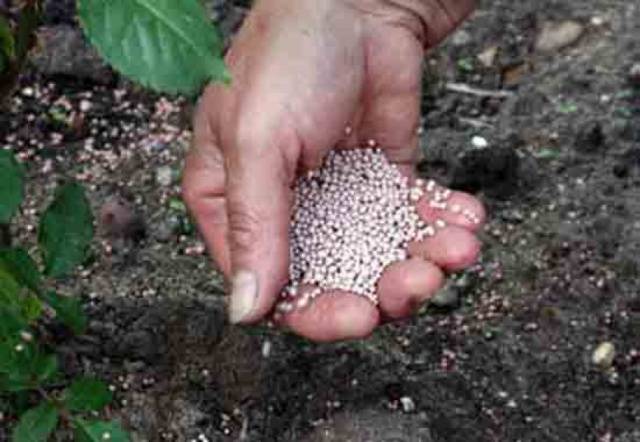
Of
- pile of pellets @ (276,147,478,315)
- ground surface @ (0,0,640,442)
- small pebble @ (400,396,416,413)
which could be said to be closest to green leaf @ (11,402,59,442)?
pile of pellets @ (276,147,478,315)

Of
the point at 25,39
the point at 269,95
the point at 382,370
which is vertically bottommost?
the point at 382,370

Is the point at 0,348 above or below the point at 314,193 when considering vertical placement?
above

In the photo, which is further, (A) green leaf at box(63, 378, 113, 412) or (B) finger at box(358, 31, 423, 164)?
(B) finger at box(358, 31, 423, 164)

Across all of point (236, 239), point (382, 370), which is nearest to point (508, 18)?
point (382, 370)

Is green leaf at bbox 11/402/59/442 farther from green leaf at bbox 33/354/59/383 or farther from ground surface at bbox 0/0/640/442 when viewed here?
ground surface at bbox 0/0/640/442

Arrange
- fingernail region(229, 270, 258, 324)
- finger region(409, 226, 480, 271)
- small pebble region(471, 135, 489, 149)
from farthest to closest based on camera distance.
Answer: small pebble region(471, 135, 489, 149), finger region(409, 226, 480, 271), fingernail region(229, 270, 258, 324)

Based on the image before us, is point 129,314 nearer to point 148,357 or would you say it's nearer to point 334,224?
point 148,357

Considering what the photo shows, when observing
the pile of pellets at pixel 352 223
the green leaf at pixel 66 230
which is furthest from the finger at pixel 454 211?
the green leaf at pixel 66 230

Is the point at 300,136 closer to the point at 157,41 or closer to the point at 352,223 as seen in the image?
the point at 352,223
